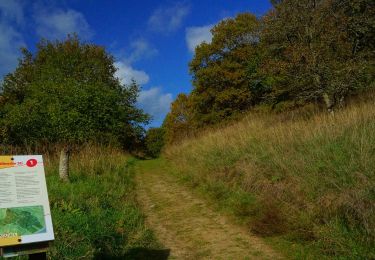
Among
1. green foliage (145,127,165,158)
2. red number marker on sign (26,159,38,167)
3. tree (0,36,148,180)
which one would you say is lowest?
red number marker on sign (26,159,38,167)

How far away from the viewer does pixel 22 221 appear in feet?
14.4

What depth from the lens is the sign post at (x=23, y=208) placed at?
4.36 meters

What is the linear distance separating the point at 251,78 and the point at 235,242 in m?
20.8

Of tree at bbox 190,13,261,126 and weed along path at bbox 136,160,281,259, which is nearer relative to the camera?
weed along path at bbox 136,160,281,259

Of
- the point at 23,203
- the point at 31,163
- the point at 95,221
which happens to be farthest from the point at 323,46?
the point at 23,203

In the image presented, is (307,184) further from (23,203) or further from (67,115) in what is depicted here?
(67,115)

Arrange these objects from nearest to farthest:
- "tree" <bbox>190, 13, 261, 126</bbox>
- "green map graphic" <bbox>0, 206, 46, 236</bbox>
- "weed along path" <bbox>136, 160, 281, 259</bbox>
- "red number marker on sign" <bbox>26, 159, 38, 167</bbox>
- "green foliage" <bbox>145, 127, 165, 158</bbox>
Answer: "green map graphic" <bbox>0, 206, 46, 236</bbox> < "red number marker on sign" <bbox>26, 159, 38, 167</bbox> < "weed along path" <bbox>136, 160, 281, 259</bbox> < "tree" <bbox>190, 13, 261, 126</bbox> < "green foliage" <bbox>145, 127, 165, 158</bbox>

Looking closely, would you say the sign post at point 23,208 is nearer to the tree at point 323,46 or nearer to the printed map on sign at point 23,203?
the printed map on sign at point 23,203

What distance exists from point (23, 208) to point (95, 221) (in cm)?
319

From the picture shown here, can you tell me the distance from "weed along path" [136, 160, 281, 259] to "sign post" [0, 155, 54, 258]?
2.97 metres

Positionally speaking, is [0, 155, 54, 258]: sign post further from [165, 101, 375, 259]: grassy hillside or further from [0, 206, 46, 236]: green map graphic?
[165, 101, 375, 259]: grassy hillside

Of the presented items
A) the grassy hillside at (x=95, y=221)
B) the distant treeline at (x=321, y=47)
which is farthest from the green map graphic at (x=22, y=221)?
the distant treeline at (x=321, y=47)

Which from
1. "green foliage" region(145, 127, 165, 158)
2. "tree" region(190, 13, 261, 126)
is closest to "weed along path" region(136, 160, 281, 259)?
"tree" region(190, 13, 261, 126)

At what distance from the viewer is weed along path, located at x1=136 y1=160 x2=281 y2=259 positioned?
6982mm
